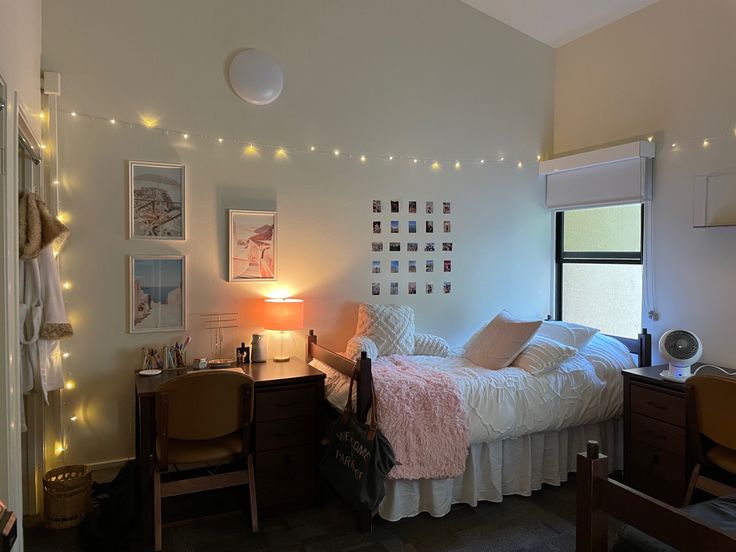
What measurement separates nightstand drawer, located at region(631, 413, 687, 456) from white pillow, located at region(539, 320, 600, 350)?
63 cm

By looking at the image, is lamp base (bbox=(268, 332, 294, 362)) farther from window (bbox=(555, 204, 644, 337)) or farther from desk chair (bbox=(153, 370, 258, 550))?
window (bbox=(555, 204, 644, 337))

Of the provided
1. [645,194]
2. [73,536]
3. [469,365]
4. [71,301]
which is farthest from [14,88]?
[645,194]

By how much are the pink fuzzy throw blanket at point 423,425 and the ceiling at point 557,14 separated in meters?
2.96

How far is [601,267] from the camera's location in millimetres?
4168

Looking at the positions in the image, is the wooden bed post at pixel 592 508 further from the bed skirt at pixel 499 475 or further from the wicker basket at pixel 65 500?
the wicker basket at pixel 65 500

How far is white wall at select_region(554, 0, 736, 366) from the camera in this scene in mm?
3299

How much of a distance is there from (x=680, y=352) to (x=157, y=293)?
310 cm

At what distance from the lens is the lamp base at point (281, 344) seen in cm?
360

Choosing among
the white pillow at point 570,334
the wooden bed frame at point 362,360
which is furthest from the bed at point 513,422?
the white pillow at point 570,334

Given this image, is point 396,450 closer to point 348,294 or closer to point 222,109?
point 348,294

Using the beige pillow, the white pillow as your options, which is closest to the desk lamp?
the beige pillow

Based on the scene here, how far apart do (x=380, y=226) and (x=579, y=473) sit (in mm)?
2754

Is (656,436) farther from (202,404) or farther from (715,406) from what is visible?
(202,404)

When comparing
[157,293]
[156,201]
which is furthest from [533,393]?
[156,201]
